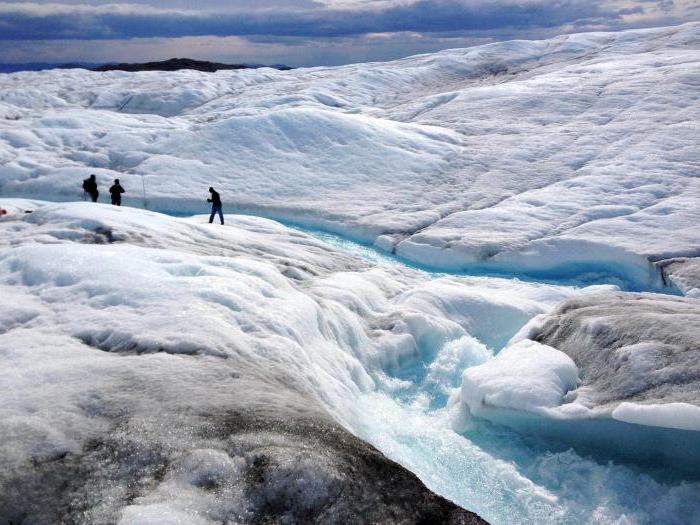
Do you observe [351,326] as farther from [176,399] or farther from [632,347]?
[176,399]

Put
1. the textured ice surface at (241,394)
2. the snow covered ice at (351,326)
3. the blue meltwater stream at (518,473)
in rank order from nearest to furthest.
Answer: the textured ice surface at (241,394) < the snow covered ice at (351,326) < the blue meltwater stream at (518,473)

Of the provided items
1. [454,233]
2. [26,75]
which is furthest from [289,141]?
[26,75]

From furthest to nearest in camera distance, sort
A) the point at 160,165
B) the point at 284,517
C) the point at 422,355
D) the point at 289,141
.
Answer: the point at 289,141
the point at 160,165
the point at 422,355
the point at 284,517

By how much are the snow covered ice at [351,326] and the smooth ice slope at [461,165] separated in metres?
0.15

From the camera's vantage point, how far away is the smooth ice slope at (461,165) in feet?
74.7

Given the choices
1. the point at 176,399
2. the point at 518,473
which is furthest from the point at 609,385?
the point at 176,399

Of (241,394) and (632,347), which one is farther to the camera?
(632,347)

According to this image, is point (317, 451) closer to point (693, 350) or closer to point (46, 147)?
point (693, 350)

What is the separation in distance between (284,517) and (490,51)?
63.0 metres

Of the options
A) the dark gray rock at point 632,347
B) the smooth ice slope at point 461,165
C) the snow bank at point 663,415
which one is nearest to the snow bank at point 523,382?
the dark gray rock at point 632,347

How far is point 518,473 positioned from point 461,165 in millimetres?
23289

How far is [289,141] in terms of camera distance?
3216 centimetres

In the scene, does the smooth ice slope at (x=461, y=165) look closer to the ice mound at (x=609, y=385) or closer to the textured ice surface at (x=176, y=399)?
the ice mound at (x=609, y=385)

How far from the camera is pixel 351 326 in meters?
13.3
